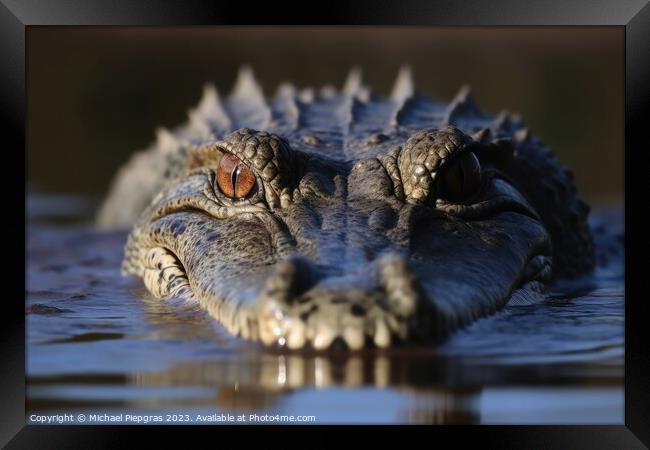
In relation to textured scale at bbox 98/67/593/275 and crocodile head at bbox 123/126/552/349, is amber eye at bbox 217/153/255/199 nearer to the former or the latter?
crocodile head at bbox 123/126/552/349

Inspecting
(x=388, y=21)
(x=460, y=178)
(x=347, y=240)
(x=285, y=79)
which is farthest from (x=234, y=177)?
(x=285, y=79)

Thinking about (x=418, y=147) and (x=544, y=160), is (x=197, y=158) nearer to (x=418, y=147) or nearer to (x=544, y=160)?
(x=418, y=147)

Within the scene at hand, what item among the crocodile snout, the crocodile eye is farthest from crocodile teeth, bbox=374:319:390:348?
the crocodile eye

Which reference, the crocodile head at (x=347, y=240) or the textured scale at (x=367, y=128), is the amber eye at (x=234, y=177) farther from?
the textured scale at (x=367, y=128)

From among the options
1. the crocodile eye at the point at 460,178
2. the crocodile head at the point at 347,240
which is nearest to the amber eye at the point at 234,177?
the crocodile head at the point at 347,240

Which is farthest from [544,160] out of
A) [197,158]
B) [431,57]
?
[431,57]

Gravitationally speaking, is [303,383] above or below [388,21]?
below

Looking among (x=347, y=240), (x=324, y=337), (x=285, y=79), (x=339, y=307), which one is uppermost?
(x=285, y=79)

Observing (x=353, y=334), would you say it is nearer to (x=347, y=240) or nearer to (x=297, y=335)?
(x=297, y=335)
